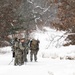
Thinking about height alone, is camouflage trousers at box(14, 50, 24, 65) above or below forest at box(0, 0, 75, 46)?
below

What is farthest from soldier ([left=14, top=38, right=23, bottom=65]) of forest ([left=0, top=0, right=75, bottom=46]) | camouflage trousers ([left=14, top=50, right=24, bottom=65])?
forest ([left=0, top=0, right=75, bottom=46])

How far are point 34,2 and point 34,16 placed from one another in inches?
366

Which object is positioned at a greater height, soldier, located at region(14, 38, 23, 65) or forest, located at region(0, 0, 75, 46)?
forest, located at region(0, 0, 75, 46)

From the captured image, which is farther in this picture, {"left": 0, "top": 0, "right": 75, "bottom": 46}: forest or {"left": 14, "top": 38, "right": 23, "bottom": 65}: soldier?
{"left": 0, "top": 0, "right": 75, "bottom": 46}: forest

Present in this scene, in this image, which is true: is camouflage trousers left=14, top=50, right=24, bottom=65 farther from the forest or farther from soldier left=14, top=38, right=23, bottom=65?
the forest

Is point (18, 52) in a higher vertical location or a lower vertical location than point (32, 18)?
lower

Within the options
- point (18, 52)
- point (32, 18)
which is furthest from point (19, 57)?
point (32, 18)

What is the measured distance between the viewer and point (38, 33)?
205 feet

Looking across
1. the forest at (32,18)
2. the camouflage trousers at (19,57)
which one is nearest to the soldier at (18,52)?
the camouflage trousers at (19,57)

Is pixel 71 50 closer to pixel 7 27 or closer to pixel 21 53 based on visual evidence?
pixel 21 53

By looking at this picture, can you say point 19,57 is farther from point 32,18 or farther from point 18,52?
point 32,18

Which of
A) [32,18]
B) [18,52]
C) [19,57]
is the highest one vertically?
[32,18]

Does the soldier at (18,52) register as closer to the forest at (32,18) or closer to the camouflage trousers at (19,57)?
the camouflage trousers at (19,57)

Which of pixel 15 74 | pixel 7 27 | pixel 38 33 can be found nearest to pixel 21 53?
pixel 15 74
